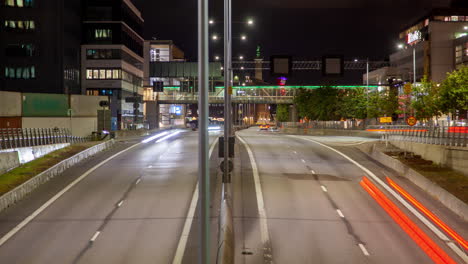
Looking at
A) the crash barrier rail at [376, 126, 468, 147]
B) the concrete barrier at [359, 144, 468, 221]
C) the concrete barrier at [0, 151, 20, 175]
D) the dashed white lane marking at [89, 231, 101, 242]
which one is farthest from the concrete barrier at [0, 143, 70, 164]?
the crash barrier rail at [376, 126, 468, 147]

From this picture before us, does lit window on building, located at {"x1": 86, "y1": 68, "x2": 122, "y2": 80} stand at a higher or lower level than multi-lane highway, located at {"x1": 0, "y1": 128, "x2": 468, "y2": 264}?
higher

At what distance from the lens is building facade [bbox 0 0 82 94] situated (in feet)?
286

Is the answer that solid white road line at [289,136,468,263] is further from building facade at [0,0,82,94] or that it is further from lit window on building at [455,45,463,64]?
lit window on building at [455,45,463,64]

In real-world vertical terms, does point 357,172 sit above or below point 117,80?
below

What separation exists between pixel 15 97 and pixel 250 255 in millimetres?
42124

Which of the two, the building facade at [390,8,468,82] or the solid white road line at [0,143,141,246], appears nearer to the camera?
the solid white road line at [0,143,141,246]

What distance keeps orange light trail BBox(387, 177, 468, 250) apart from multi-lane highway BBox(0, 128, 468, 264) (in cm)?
40

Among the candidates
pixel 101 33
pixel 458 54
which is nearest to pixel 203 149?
pixel 101 33

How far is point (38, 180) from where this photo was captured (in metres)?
30.0

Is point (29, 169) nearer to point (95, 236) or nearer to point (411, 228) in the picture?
point (95, 236)

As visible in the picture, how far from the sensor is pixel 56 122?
58.4 meters

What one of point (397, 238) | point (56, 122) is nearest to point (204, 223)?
point (397, 238)

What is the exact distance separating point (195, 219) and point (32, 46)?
244ft

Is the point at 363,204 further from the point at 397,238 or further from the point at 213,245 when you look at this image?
the point at 213,245
